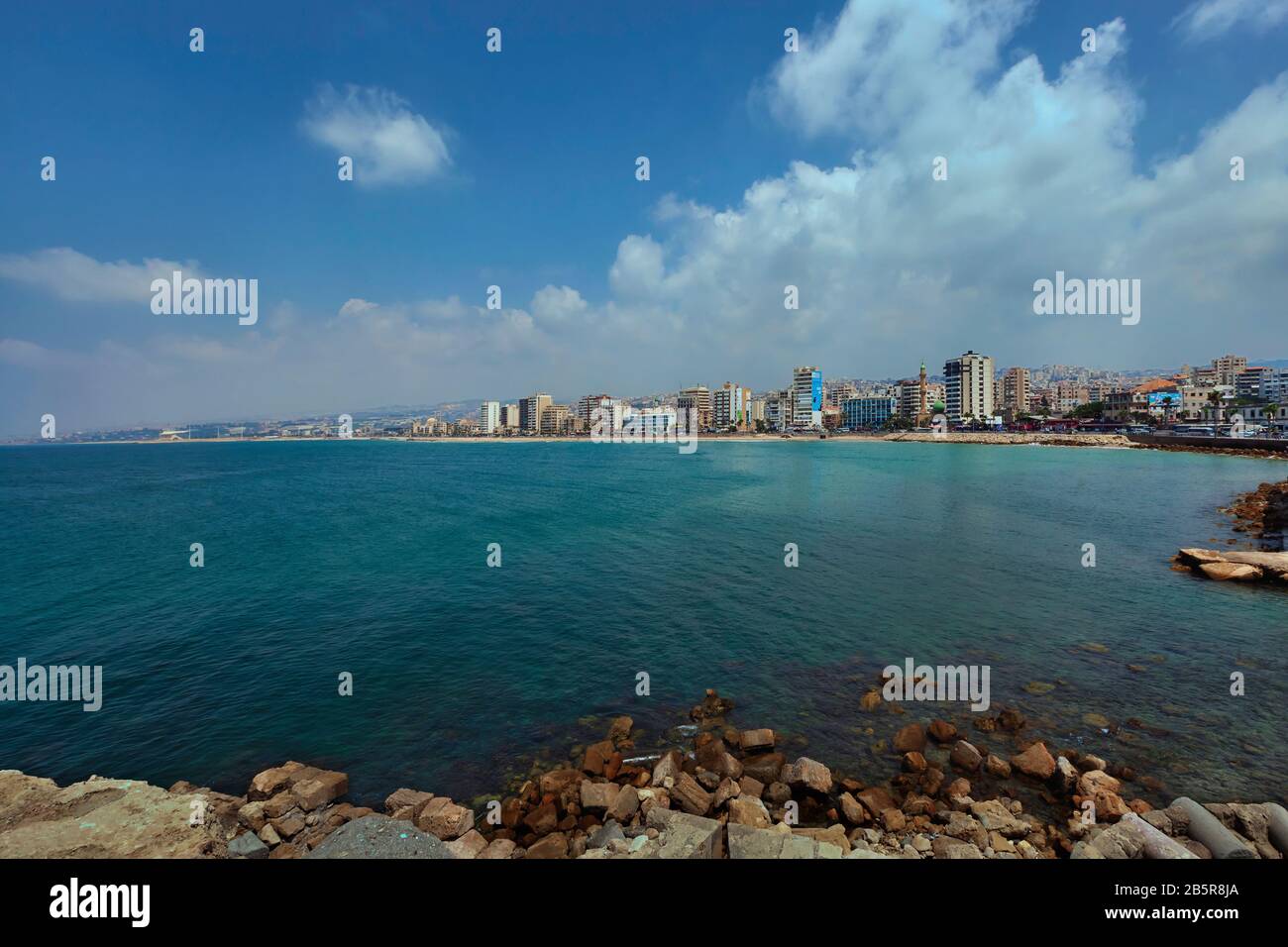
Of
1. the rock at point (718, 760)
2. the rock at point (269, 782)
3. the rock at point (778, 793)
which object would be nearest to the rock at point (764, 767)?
the rock at point (718, 760)

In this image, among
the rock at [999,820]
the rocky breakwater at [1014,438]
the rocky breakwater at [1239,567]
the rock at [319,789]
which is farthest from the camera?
the rocky breakwater at [1014,438]

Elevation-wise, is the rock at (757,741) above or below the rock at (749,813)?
below

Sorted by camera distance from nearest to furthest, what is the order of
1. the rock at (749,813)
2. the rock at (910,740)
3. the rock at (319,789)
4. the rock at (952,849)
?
1. the rock at (952,849)
2. the rock at (749,813)
3. the rock at (319,789)
4. the rock at (910,740)

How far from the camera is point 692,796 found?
984 centimetres

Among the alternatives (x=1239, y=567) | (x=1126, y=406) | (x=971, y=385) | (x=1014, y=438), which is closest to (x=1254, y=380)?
(x=1126, y=406)

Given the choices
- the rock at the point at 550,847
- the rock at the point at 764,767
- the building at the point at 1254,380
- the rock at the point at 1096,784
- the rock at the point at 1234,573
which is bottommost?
the rock at the point at 764,767

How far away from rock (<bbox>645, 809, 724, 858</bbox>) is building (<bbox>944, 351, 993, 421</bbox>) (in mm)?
198443

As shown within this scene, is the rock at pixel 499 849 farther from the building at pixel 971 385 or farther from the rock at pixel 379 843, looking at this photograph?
the building at pixel 971 385

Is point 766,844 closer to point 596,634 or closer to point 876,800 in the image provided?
point 876,800

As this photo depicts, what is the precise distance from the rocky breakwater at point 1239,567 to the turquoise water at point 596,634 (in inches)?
41.0

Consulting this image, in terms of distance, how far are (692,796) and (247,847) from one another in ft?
24.1

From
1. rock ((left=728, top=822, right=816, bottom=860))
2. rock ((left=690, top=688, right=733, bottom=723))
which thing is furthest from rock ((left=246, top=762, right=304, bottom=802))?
rock ((left=728, top=822, right=816, bottom=860))

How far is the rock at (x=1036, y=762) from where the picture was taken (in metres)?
10.5
